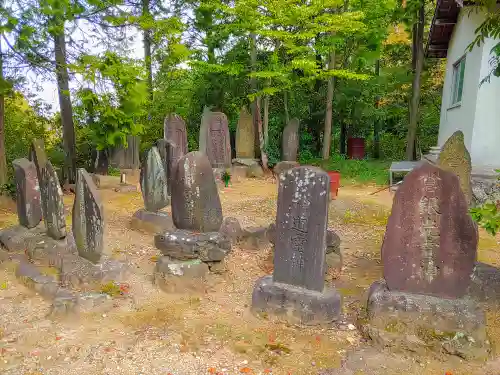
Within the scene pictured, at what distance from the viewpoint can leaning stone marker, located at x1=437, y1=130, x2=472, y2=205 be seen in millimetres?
5523

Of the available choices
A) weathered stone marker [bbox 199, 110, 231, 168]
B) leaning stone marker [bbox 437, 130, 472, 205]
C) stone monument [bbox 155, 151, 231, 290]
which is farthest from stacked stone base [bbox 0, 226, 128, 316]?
weathered stone marker [bbox 199, 110, 231, 168]

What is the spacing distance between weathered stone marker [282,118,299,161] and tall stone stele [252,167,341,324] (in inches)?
386

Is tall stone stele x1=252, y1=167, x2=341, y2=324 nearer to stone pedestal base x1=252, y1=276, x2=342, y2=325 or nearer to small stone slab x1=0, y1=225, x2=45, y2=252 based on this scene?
stone pedestal base x1=252, y1=276, x2=342, y2=325

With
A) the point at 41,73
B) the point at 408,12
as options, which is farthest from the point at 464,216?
the point at 408,12

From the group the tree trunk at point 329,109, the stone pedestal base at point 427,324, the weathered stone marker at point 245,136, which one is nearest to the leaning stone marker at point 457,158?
the stone pedestal base at point 427,324

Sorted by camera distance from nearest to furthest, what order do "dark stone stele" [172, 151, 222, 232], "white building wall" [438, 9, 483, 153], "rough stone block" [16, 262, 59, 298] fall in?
1. "rough stone block" [16, 262, 59, 298]
2. "dark stone stele" [172, 151, 222, 232]
3. "white building wall" [438, 9, 483, 153]

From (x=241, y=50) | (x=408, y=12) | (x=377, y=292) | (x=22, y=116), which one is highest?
(x=408, y=12)

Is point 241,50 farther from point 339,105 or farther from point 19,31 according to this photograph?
point 19,31

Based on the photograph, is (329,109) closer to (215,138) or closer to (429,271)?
(215,138)

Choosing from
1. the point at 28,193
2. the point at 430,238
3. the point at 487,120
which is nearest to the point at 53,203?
the point at 28,193

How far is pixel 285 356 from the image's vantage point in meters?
3.62

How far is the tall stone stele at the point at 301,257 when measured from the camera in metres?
4.14

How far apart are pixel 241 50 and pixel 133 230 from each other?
9.09 m

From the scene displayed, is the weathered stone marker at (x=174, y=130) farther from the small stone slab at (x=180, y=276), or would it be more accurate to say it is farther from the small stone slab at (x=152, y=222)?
the small stone slab at (x=180, y=276)
